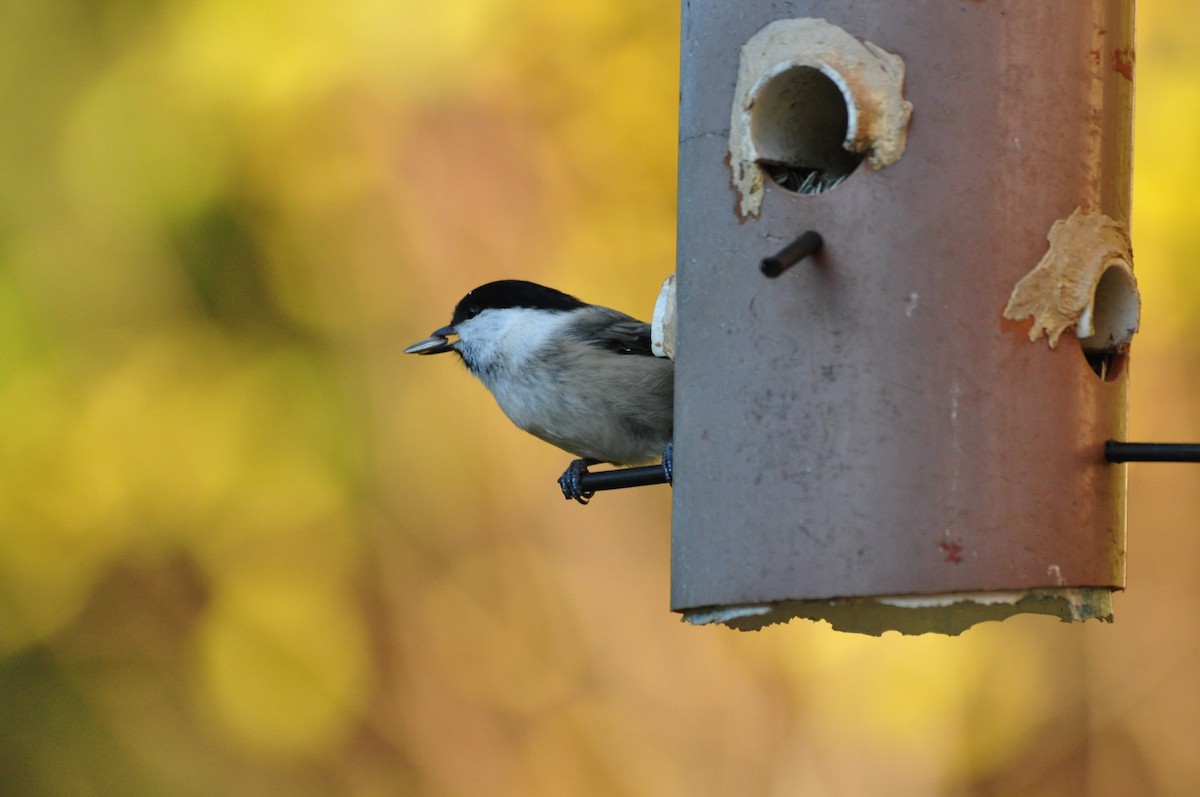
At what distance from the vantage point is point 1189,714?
5.87m

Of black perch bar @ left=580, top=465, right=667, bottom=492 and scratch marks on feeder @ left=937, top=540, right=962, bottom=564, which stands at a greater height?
black perch bar @ left=580, top=465, right=667, bottom=492

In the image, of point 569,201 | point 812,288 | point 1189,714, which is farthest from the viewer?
point 569,201

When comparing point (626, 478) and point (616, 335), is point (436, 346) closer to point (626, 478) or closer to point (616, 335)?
point (616, 335)

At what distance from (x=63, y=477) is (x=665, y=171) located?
263 cm

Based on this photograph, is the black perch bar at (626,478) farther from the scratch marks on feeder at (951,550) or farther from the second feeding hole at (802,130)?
the scratch marks on feeder at (951,550)

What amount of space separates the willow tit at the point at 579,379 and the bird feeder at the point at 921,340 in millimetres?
1240

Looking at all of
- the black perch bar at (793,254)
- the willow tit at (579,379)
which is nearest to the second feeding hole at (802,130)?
the black perch bar at (793,254)

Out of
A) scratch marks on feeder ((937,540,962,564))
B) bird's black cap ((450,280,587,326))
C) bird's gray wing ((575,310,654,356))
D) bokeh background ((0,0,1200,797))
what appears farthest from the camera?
bokeh background ((0,0,1200,797))

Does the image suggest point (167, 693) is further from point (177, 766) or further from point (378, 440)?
point (378, 440)

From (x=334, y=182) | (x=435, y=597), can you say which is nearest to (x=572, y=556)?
(x=435, y=597)

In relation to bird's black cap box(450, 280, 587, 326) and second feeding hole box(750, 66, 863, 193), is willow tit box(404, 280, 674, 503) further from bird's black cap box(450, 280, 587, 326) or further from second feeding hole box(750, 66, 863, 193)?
second feeding hole box(750, 66, 863, 193)

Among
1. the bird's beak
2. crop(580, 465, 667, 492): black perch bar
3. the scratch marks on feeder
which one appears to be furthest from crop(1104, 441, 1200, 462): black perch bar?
the bird's beak

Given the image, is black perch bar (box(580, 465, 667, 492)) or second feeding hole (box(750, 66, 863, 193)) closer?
second feeding hole (box(750, 66, 863, 193))

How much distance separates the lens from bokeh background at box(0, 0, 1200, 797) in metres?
6.04
